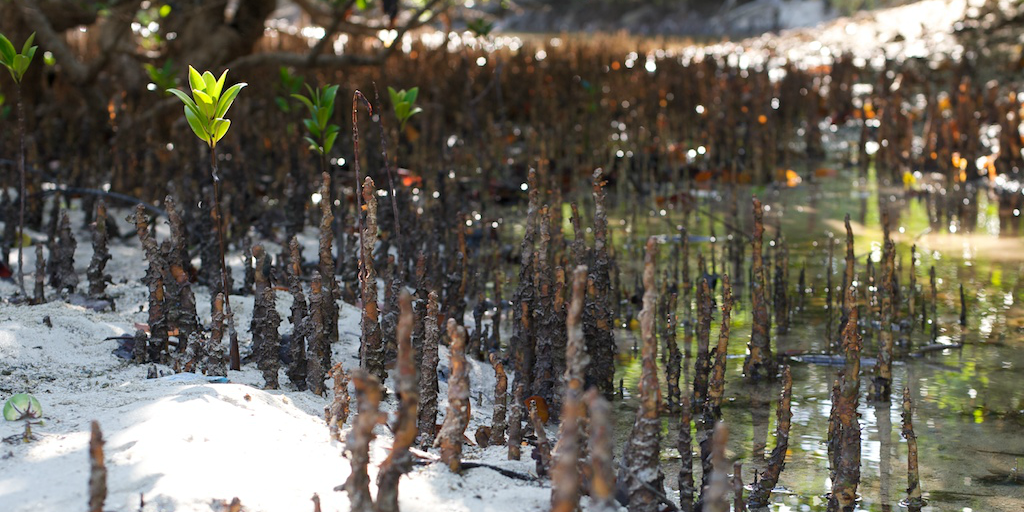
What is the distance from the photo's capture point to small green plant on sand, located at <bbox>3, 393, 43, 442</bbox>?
1.89 m

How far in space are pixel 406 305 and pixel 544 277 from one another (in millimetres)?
1064

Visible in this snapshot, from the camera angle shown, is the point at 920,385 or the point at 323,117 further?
the point at 323,117

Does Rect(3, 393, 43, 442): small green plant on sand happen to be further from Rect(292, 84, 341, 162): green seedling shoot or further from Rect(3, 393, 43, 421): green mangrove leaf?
Rect(292, 84, 341, 162): green seedling shoot

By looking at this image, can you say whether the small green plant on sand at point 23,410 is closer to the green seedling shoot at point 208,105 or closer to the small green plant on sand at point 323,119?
the green seedling shoot at point 208,105

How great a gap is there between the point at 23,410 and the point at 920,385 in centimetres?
222

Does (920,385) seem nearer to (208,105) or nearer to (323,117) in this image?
(323,117)

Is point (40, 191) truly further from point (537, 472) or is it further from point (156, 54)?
point (537, 472)

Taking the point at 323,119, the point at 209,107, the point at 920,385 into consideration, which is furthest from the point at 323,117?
the point at 920,385

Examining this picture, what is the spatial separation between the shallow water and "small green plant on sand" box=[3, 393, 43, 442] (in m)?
1.25

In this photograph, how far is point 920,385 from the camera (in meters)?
2.90

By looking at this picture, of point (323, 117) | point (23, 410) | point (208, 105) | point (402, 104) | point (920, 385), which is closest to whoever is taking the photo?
point (23, 410)

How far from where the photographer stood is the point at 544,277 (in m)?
2.58

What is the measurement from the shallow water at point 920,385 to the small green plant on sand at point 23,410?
125cm

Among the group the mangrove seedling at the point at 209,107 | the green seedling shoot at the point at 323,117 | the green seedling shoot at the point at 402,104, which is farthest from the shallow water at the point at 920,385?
the mangrove seedling at the point at 209,107
